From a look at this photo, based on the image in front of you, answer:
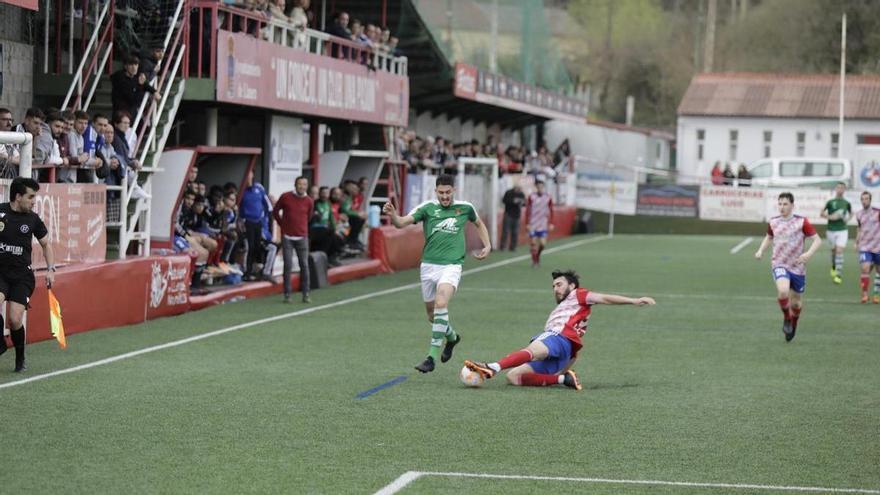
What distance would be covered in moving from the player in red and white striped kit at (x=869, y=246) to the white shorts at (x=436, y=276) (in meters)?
11.6

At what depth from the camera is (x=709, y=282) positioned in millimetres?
28562

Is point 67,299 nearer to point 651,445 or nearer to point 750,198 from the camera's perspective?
point 651,445

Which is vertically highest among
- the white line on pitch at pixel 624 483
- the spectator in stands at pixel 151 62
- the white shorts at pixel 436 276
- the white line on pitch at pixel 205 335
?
the spectator in stands at pixel 151 62

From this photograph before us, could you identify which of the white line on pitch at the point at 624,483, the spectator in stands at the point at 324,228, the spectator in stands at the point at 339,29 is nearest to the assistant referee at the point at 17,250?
the white line on pitch at the point at 624,483

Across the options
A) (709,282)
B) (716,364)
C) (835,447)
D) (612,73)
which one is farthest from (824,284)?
(612,73)

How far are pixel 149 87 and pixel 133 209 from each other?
172 cm

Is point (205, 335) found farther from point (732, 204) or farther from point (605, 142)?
point (605, 142)

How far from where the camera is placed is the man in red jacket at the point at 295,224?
73.9ft

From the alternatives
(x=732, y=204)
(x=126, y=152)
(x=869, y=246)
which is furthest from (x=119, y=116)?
(x=732, y=204)

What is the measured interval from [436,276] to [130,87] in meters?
8.02

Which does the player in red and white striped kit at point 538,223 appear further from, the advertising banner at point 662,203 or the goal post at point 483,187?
the advertising banner at point 662,203

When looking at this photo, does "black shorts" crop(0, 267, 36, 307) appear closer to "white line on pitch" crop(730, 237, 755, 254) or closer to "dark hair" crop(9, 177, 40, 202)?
"dark hair" crop(9, 177, 40, 202)

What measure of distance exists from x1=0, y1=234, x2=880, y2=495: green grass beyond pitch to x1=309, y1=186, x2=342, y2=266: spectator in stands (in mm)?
5588

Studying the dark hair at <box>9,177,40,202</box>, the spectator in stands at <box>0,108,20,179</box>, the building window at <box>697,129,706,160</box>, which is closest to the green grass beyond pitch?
the dark hair at <box>9,177,40,202</box>
